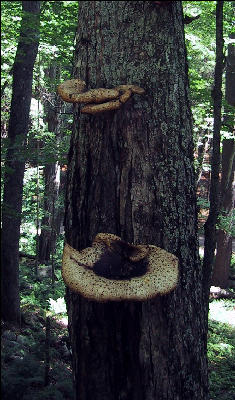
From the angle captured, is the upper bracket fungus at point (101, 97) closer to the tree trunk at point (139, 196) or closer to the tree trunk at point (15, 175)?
the tree trunk at point (139, 196)

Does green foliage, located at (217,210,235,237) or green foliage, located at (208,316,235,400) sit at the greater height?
green foliage, located at (217,210,235,237)

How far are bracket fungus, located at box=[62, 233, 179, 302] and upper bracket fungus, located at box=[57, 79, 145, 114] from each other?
77 cm

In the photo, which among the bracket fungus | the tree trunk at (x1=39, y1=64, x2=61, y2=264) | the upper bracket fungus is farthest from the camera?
the tree trunk at (x1=39, y1=64, x2=61, y2=264)

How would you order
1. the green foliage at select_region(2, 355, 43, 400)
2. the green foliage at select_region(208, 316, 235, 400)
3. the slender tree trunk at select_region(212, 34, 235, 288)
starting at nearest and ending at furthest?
the green foliage at select_region(2, 355, 43, 400) < the green foliage at select_region(208, 316, 235, 400) < the slender tree trunk at select_region(212, 34, 235, 288)

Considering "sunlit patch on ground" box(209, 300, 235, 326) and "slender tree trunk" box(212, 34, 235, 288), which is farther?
"slender tree trunk" box(212, 34, 235, 288)

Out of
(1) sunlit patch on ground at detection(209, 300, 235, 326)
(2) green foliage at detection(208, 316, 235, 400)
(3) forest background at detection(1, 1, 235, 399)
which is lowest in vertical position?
(1) sunlit patch on ground at detection(209, 300, 235, 326)

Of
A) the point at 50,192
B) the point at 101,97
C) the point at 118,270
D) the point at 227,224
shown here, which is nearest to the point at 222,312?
the point at 227,224

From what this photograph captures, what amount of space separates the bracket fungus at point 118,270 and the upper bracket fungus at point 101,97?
30.4 inches

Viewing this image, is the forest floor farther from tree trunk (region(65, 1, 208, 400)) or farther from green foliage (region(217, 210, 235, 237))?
green foliage (region(217, 210, 235, 237))

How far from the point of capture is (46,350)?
17.2 feet

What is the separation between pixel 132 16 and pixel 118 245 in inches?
58.0

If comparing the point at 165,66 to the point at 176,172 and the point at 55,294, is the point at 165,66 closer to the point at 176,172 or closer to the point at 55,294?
the point at 176,172

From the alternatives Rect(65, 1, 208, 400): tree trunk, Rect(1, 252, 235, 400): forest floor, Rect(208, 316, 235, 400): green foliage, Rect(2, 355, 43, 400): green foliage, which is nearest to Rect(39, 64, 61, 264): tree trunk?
Rect(1, 252, 235, 400): forest floor

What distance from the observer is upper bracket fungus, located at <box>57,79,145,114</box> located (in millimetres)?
2295
